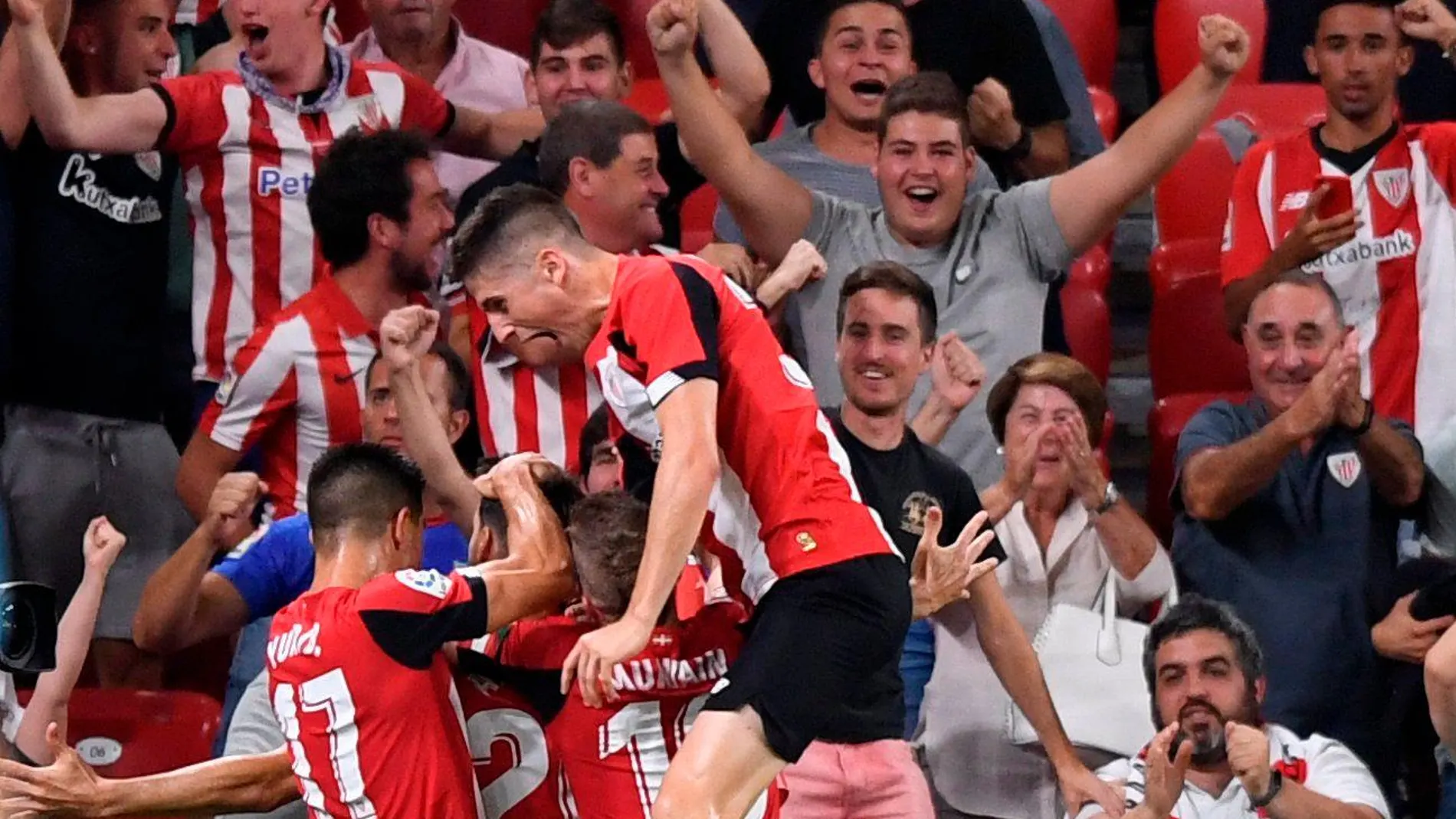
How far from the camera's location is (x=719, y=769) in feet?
14.3

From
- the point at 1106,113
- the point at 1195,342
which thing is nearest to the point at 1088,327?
the point at 1195,342

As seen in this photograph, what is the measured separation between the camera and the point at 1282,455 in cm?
583

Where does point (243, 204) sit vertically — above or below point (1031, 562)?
above

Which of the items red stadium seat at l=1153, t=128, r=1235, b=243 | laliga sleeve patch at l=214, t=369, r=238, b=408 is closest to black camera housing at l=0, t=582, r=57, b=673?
laliga sleeve patch at l=214, t=369, r=238, b=408

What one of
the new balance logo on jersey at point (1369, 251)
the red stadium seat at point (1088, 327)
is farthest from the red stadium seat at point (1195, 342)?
the new balance logo on jersey at point (1369, 251)

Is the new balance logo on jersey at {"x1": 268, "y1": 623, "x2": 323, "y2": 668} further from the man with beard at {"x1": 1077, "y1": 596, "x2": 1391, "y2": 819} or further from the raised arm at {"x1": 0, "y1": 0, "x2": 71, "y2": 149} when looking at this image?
the raised arm at {"x1": 0, "y1": 0, "x2": 71, "y2": 149}

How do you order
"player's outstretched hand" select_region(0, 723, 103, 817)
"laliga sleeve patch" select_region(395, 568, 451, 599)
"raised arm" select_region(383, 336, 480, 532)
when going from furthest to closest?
"raised arm" select_region(383, 336, 480, 532) < "player's outstretched hand" select_region(0, 723, 103, 817) < "laliga sleeve patch" select_region(395, 568, 451, 599)

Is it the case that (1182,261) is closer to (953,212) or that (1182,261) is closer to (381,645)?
(953,212)

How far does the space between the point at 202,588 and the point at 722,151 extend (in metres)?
1.66

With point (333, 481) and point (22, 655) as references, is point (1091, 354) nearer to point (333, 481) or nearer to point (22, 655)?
point (333, 481)

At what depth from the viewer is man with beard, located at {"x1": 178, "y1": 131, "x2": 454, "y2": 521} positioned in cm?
617

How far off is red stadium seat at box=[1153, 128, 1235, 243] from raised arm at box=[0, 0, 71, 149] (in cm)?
338

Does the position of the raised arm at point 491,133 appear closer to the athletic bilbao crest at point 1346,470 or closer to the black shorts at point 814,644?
the athletic bilbao crest at point 1346,470

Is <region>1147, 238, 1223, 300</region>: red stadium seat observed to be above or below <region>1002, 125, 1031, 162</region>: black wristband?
below
